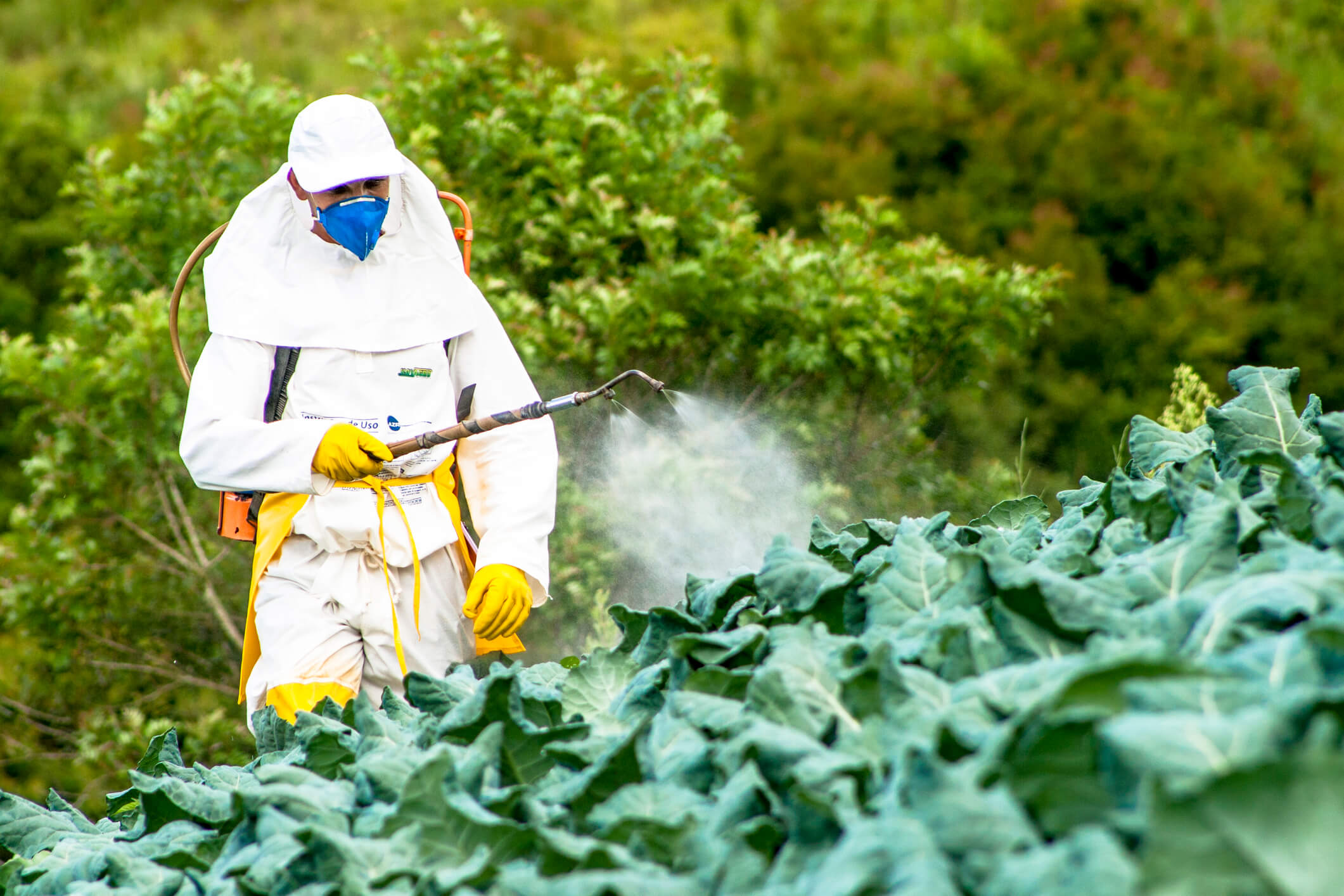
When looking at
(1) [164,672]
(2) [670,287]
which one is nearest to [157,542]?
(1) [164,672]

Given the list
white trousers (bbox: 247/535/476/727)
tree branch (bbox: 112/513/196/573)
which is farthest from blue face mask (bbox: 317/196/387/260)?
tree branch (bbox: 112/513/196/573)

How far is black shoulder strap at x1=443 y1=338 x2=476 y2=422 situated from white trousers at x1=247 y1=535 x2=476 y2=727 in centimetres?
33

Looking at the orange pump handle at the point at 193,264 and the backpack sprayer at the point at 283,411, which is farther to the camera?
the orange pump handle at the point at 193,264

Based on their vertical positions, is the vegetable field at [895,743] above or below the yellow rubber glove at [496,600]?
above

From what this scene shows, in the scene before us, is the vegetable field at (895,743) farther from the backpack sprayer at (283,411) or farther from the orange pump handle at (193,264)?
the orange pump handle at (193,264)

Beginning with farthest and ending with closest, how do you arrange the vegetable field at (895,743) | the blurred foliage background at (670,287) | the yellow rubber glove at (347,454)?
the blurred foliage background at (670,287) < the yellow rubber glove at (347,454) < the vegetable field at (895,743)

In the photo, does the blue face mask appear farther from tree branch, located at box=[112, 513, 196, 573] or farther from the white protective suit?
tree branch, located at box=[112, 513, 196, 573]

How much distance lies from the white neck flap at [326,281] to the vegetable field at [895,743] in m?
1.12

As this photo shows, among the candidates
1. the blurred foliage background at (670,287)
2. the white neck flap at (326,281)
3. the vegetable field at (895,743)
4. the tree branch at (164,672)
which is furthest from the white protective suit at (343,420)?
the tree branch at (164,672)

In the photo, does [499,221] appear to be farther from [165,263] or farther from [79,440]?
[79,440]

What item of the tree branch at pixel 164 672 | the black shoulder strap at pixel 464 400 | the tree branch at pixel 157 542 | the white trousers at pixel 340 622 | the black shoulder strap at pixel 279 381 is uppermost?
the black shoulder strap at pixel 279 381

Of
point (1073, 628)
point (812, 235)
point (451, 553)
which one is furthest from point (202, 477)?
point (812, 235)

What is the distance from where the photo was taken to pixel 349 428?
2.62m

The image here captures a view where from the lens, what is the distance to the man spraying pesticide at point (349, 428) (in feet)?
8.71
